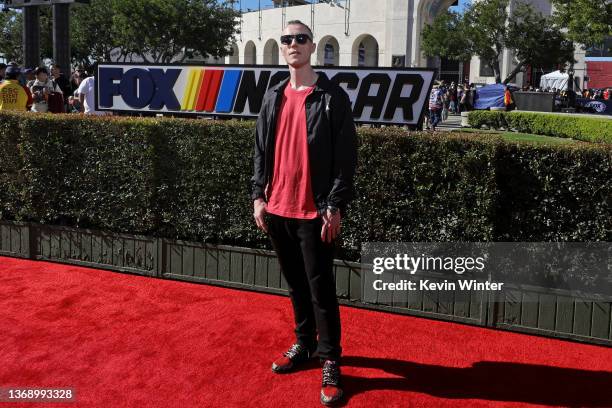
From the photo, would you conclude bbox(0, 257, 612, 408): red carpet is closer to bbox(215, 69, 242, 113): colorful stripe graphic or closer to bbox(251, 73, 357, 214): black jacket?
bbox(251, 73, 357, 214): black jacket

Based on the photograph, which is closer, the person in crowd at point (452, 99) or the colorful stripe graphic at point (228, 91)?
the colorful stripe graphic at point (228, 91)

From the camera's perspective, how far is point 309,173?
3674 mm

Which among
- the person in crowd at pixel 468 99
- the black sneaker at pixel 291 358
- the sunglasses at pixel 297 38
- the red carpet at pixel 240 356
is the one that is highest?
the person in crowd at pixel 468 99

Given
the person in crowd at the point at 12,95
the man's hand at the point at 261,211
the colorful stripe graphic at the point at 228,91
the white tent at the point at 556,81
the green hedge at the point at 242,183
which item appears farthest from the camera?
the white tent at the point at 556,81

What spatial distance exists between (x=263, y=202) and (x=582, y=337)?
278 centimetres

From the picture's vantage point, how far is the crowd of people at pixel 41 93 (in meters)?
8.96

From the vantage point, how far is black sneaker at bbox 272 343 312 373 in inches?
159

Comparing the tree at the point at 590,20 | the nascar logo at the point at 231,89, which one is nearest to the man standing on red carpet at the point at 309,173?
the nascar logo at the point at 231,89

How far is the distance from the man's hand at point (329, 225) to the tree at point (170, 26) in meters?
40.7

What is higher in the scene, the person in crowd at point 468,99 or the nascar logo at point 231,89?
the person in crowd at point 468,99

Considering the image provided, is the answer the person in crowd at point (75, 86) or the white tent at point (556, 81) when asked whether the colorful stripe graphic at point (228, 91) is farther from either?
the white tent at point (556, 81)

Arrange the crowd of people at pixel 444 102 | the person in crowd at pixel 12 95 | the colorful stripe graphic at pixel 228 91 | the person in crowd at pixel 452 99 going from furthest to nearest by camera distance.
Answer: the person in crowd at pixel 452 99 → the crowd of people at pixel 444 102 → the person in crowd at pixel 12 95 → the colorful stripe graphic at pixel 228 91

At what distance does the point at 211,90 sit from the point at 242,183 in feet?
7.11

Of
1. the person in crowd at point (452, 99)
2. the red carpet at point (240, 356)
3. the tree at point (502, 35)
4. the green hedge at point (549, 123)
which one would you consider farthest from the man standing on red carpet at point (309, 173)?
the tree at point (502, 35)
